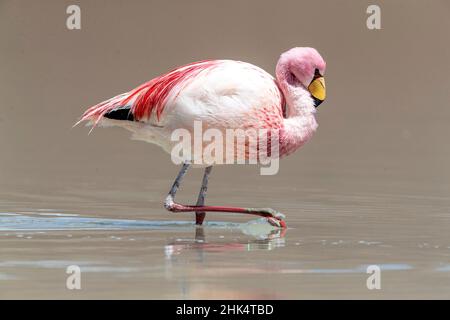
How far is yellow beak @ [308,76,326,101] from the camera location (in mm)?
8812

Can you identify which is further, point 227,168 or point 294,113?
point 227,168

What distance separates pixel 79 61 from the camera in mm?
18969

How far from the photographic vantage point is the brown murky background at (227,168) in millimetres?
6895

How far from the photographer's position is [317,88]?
8.83 metres

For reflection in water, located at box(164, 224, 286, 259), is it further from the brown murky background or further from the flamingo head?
the flamingo head

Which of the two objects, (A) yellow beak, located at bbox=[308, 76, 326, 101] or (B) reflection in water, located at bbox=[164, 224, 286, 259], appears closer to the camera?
(B) reflection in water, located at bbox=[164, 224, 286, 259]

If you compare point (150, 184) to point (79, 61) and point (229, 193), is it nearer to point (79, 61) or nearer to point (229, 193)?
point (229, 193)

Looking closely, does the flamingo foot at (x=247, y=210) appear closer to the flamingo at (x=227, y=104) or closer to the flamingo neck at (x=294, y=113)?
the flamingo at (x=227, y=104)

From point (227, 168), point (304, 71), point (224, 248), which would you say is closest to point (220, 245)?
point (224, 248)

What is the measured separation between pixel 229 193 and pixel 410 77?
9.02m

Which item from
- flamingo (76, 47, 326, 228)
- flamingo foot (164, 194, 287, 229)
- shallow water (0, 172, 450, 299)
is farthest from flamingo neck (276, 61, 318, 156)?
shallow water (0, 172, 450, 299)

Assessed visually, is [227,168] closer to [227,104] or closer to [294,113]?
[294,113]

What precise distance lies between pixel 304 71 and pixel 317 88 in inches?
7.0

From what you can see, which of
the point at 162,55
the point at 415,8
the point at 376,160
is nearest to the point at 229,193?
the point at 376,160
